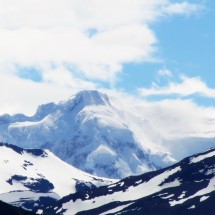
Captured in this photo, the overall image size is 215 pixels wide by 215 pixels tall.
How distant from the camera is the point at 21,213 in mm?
197750

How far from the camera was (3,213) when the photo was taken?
19412 centimetres

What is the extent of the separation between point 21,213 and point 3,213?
507 cm
